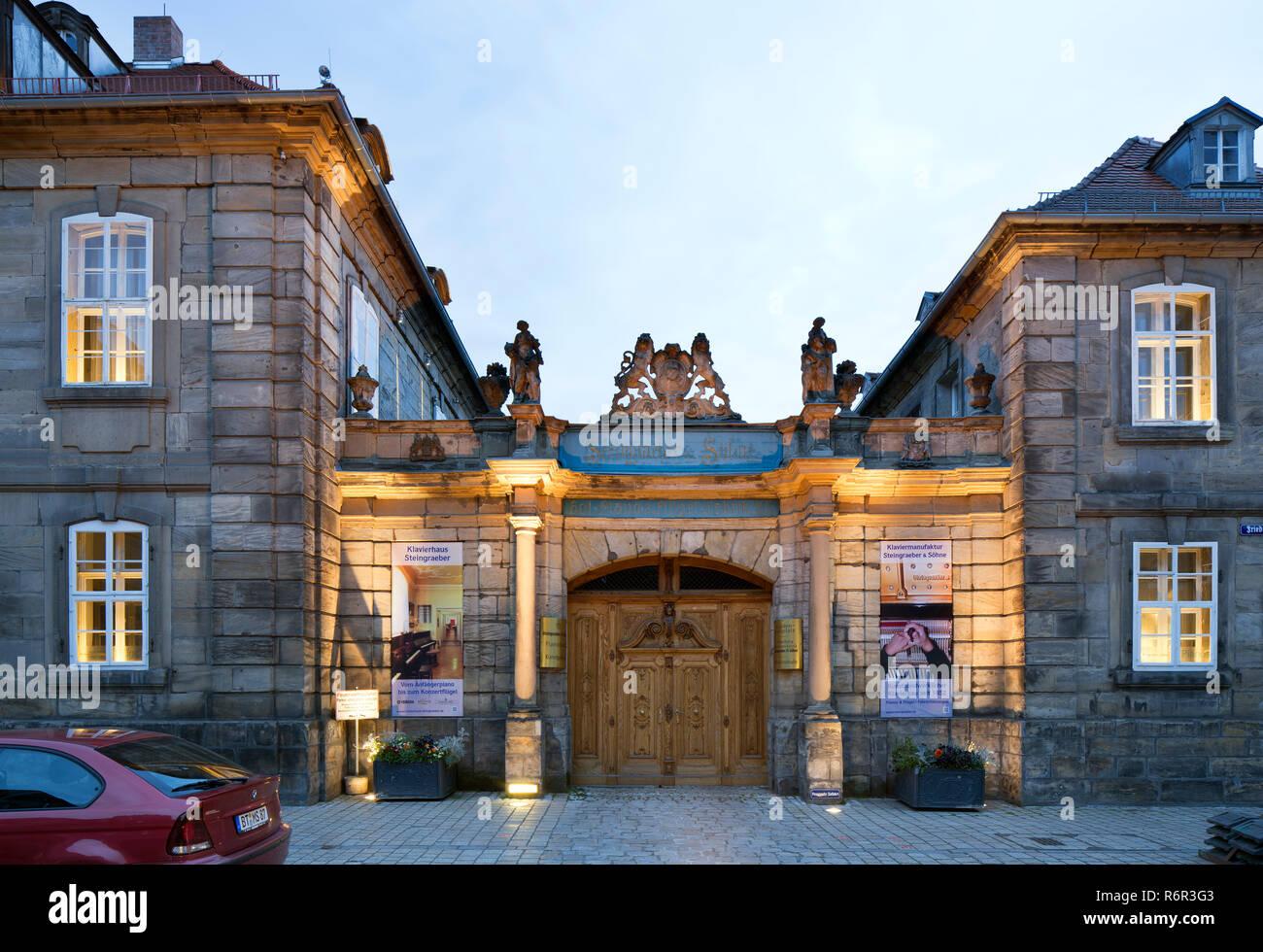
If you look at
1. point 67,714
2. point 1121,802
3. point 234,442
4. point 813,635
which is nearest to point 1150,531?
point 1121,802

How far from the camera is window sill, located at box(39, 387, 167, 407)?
40.3 feet

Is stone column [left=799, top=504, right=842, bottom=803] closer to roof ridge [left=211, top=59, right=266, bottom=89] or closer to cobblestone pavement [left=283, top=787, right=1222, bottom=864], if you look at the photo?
cobblestone pavement [left=283, top=787, right=1222, bottom=864]

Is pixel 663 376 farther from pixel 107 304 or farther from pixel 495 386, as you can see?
pixel 107 304

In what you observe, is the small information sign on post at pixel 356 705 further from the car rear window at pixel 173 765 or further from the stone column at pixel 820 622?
the stone column at pixel 820 622

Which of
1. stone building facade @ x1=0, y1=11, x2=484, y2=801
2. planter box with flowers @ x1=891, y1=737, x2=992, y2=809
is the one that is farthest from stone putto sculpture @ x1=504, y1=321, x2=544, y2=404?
planter box with flowers @ x1=891, y1=737, x2=992, y2=809

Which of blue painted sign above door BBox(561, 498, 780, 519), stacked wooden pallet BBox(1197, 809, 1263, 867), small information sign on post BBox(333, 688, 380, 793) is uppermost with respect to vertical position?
blue painted sign above door BBox(561, 498, 780, 519)

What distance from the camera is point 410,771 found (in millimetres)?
12633

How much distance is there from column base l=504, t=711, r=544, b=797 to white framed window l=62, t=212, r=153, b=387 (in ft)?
22.8

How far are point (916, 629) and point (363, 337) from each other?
9863mm

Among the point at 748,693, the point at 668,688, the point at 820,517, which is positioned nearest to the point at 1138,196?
the point at 820,517

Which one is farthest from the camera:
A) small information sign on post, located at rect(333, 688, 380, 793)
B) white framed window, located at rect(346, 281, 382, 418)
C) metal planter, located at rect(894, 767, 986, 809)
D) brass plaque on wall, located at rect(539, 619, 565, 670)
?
white framed window, located at rect(346, 281, 382, 418)

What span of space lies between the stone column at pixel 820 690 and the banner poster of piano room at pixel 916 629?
0.93 metres

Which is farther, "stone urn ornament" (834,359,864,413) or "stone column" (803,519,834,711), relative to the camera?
"stone urn ornament" (834,359,864,413)
